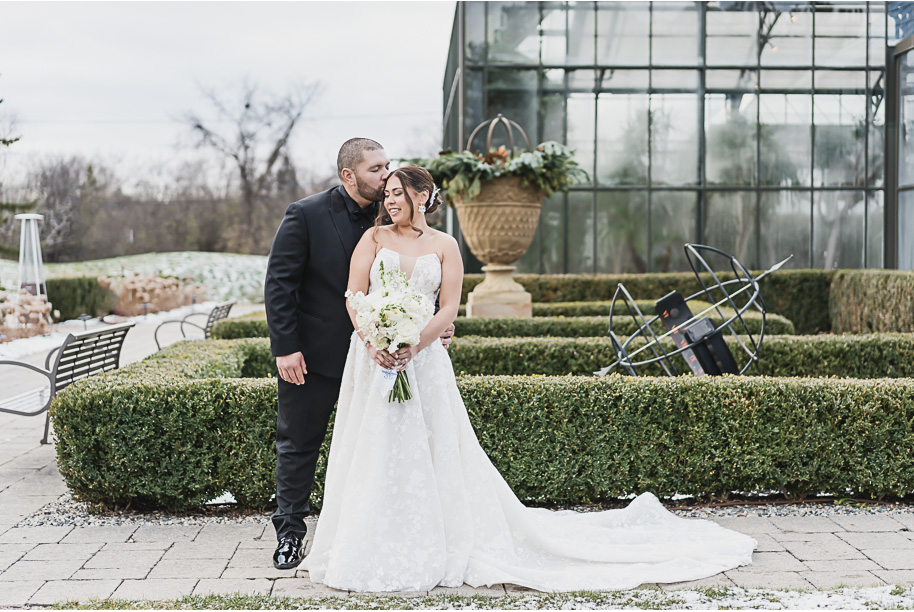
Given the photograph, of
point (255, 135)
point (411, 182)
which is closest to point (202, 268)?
point (255, 135)

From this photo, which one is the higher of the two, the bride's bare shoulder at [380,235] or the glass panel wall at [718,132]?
the glass panel wall at [718,132]

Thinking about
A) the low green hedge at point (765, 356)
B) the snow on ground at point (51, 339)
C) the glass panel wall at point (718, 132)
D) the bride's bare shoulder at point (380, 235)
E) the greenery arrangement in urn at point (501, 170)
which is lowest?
the snow on ground at point (51, 339)

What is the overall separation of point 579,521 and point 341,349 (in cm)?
143

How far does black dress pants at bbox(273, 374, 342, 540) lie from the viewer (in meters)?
3.62

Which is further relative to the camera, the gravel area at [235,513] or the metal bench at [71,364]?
the metal bench at [71,364]

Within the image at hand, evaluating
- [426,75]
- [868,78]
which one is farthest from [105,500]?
[426,75]

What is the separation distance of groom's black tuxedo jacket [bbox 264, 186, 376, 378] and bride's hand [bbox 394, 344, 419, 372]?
14.6 inches

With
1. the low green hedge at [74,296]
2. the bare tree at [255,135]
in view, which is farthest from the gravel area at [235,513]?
the bare tree at [255,135]

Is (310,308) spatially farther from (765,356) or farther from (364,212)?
(765,356)

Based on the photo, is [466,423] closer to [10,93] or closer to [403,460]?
[403,460]

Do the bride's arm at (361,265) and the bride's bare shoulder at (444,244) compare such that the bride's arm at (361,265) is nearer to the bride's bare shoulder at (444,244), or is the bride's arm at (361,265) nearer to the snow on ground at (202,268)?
the bride's bare shoulder at (444,244)

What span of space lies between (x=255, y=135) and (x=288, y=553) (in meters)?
35.0

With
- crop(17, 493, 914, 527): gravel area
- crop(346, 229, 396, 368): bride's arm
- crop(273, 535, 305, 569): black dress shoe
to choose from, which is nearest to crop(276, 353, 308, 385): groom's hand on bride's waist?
crop(346, 229, 396, 368): bride's arm

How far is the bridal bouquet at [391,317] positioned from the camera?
10.6ft
